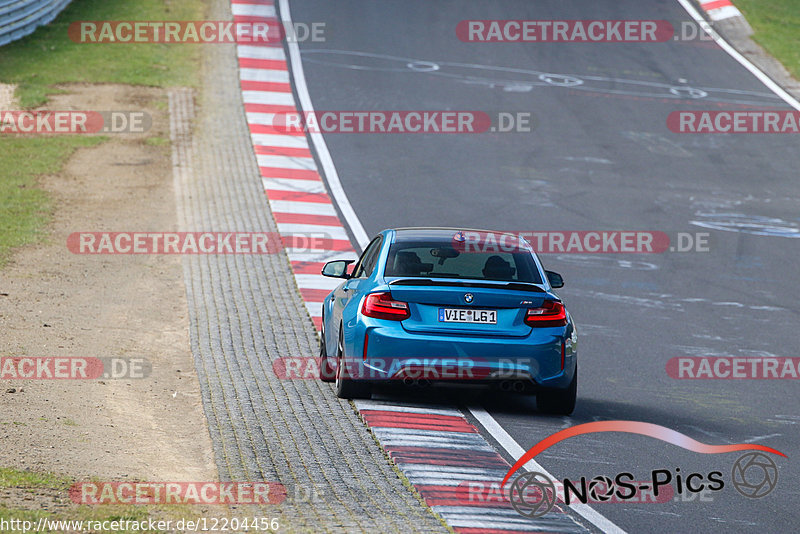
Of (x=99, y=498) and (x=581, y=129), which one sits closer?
(x=99, y=498)

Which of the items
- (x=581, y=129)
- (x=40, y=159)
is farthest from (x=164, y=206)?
(x=581, y=129)

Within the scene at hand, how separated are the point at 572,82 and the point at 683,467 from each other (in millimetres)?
19292

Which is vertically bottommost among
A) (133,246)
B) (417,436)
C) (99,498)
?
(133,246)

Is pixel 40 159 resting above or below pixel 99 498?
below

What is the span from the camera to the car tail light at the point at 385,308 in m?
9.42

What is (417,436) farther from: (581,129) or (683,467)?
(581,129)

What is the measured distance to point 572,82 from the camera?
1057 inches

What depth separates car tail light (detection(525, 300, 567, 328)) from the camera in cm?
942

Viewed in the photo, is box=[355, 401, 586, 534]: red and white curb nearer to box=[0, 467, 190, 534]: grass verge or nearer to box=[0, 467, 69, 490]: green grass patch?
box=[0, 467, 190, 534]: grass verge

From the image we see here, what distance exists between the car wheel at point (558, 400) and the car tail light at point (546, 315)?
0.58 m

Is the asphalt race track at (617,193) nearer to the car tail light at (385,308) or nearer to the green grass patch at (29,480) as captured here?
the car tail light at (385,308)

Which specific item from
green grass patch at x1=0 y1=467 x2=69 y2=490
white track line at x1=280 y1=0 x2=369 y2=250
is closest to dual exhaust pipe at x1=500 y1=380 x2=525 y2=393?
green grass patch at x1=0 y1=467 x2=69 y2=490

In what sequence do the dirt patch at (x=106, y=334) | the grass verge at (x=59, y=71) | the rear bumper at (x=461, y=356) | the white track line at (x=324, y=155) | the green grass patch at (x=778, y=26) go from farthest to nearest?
the green grass patch at (x=778, y=26)
the grass verge at (x=59, y=71)
the white track line at (x=324, y=155)
the rear bumper at (x=461, y=356)
the dirt patch at (x=106, y=334)

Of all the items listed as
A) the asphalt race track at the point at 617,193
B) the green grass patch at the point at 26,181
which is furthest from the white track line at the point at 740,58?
the green grass patch at the point at 26,181
